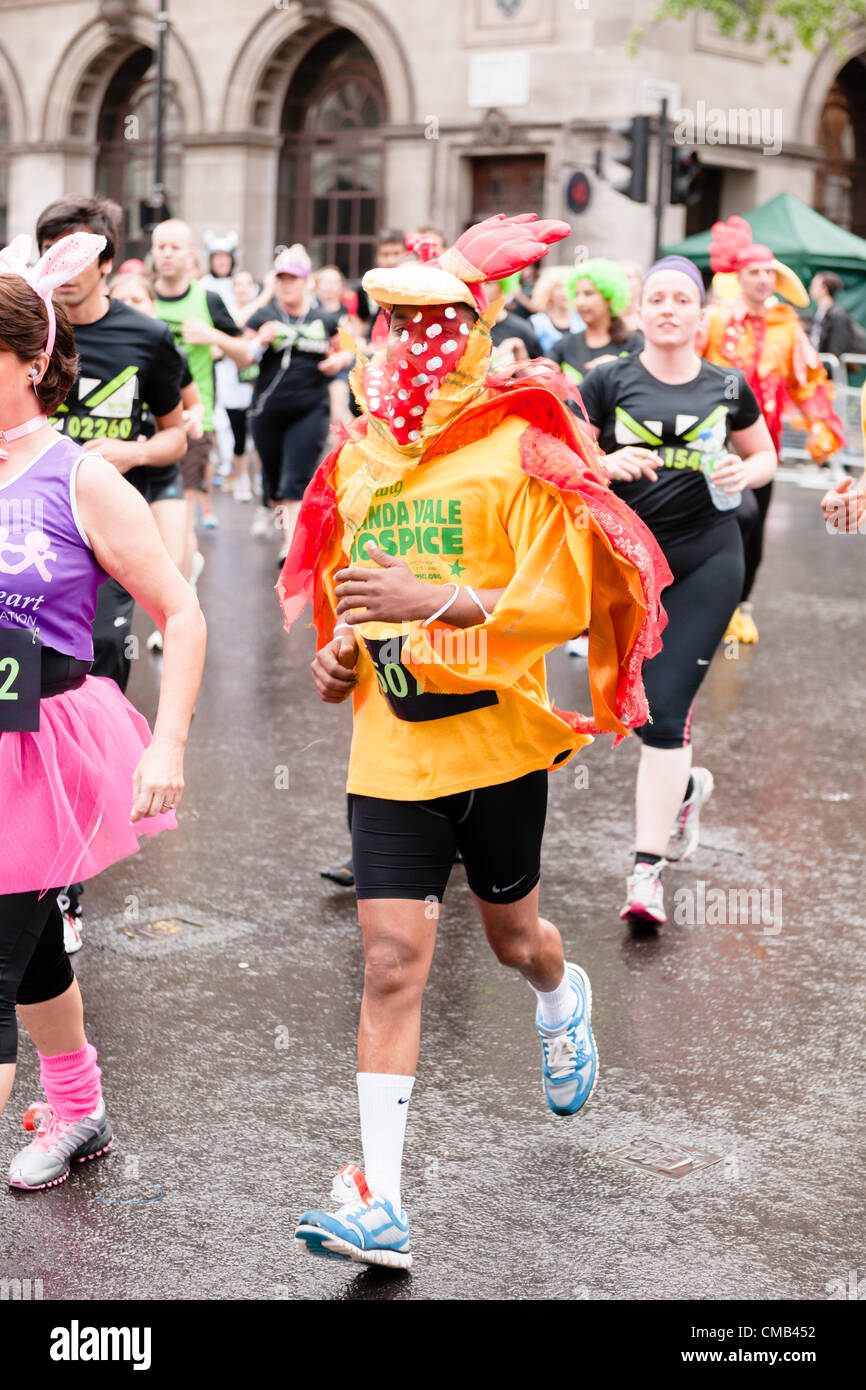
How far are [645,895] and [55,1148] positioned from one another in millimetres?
2439

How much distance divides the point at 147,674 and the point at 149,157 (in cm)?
2639

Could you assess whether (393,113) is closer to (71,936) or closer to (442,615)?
(71,936)

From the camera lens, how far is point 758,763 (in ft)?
26.8

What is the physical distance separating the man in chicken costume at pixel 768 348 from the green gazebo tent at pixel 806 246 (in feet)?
45.2

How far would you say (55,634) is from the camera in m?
3.45

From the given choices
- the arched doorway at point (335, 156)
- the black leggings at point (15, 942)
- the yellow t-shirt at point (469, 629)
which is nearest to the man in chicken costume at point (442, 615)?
the yellow t-shirt at point (469, 629)

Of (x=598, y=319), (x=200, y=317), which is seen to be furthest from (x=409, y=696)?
(x=200, y=317)

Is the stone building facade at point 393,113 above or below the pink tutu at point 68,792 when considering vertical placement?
above

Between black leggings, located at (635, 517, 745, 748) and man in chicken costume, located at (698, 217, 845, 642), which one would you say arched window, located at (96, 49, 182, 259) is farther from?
black leggings, located at (635, 517, 745, 748)

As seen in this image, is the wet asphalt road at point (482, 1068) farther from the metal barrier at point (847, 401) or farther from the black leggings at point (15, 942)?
the metal barrier at point (847, 401)

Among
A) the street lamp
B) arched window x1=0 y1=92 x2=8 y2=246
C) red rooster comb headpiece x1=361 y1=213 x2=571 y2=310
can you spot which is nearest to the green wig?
red rooster comb headpiece x1=361 y1=213 x2=571 y2=310

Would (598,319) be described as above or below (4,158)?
below

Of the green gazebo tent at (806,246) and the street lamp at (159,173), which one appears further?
the street lamp at (159,173)

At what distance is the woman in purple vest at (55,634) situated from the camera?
3.35 meters
